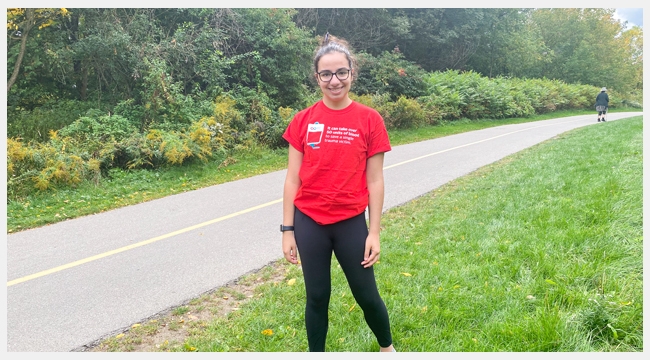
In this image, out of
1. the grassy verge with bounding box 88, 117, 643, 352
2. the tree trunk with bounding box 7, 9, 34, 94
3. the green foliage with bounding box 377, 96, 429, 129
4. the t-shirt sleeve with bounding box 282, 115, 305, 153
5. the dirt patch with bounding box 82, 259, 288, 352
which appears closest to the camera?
the t-shirt sleeve with bounding box 282, 115, 305, 153

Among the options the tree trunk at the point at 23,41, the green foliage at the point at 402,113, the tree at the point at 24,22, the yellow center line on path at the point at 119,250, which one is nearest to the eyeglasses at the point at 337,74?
the yellow center line on path at the point at 119,250

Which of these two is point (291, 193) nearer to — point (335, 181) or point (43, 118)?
point (335, 181)

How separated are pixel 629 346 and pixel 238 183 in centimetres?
774

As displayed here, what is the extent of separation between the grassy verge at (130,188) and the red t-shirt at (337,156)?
6008 mm

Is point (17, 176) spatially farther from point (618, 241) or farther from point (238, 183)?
point (618, 241)

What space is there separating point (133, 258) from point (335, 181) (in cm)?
375

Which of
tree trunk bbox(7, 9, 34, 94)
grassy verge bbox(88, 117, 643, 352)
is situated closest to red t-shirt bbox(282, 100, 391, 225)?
grassy verge bbox(88, 117, 643, 352)

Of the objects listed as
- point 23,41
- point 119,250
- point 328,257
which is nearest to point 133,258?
point 119,250

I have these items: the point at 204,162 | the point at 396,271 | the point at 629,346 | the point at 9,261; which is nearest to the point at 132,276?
the point at 9,261

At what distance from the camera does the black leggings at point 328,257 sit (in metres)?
2.56

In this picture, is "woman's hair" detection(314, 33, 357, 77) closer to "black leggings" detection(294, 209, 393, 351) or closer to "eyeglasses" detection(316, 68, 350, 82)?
"eyeglasses" detection(316, 68, 350, 82)

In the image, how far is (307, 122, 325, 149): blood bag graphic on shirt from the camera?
250cm

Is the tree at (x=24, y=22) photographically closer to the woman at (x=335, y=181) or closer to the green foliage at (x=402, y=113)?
the green foliage at (x=402, y=113)

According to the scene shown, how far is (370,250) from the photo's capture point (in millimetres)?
2584
